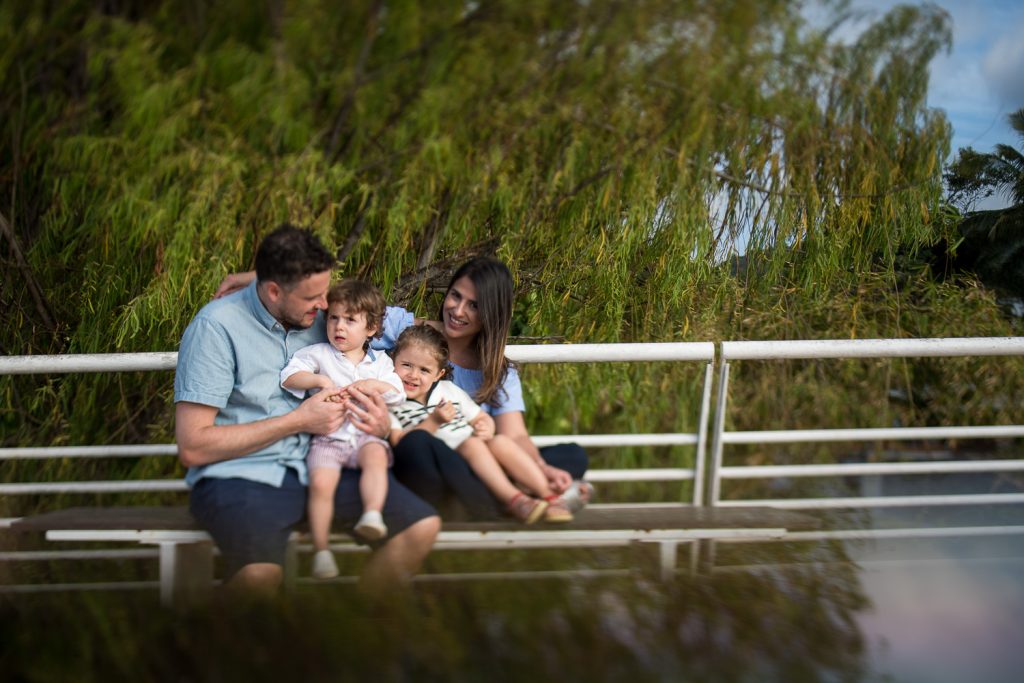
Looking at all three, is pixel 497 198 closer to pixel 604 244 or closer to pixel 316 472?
pixel 604 244

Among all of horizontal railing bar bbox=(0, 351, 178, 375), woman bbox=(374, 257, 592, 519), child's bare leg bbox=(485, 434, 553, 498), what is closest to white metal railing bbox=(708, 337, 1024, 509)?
woman bbox=(374, 257, 592, 519)

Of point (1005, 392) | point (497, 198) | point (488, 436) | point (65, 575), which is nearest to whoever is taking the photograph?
point (488, 436)

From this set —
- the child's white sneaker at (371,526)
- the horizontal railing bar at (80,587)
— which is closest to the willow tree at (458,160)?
the horizontal railing bar at (80,587)

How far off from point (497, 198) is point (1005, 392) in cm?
257

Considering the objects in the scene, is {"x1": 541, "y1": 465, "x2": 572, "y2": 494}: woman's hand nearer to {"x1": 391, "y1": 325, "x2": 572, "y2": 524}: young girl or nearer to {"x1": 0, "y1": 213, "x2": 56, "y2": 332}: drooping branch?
{"x1": 391, "y1": 325, "x2": 572, "y2": 524}: young girl

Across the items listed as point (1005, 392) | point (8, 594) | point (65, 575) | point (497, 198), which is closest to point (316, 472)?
point (8, 594)

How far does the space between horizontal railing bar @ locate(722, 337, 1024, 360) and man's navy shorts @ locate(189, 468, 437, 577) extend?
114 cm

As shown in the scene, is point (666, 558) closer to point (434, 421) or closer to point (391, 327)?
point (434, 421)

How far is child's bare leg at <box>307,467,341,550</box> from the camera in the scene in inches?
84.0

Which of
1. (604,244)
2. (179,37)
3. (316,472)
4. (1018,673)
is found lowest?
(1018,673)

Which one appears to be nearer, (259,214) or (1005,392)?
(259,214)

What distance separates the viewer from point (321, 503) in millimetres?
2160

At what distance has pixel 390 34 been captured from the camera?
11.5 feet

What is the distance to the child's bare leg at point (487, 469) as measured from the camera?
2256 mm
